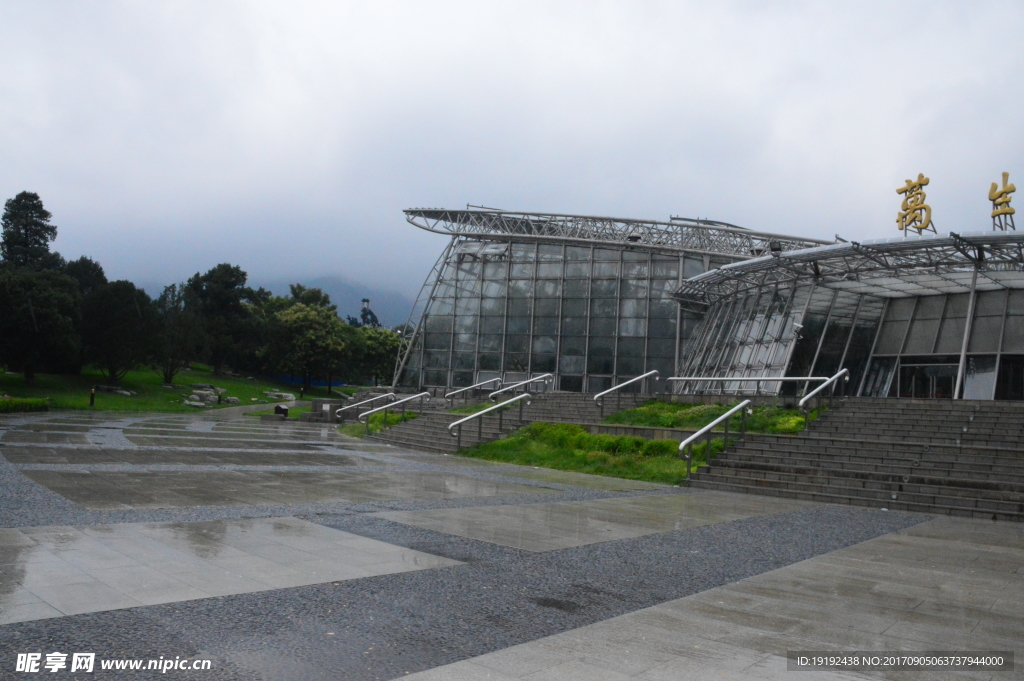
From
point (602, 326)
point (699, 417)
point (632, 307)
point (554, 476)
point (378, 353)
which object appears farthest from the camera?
point (378, 353)

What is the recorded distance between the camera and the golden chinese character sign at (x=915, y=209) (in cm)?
2183

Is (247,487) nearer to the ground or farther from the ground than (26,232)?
nearer to the ground

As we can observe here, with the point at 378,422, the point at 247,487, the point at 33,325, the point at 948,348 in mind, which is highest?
the point at 948,348

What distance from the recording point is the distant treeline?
4122cm

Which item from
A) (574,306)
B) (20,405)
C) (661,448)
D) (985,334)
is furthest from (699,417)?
(20,405)

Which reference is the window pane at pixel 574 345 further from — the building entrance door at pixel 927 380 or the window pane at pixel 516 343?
the building entrance door at pixel 927 380

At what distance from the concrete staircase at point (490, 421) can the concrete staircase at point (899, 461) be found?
7359 millimetres

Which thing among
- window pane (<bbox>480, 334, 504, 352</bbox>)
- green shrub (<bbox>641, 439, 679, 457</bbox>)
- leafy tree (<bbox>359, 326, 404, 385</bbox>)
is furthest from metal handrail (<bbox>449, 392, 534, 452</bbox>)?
leafy tree (<bbox>359, 326, 404, 385</bbox>)

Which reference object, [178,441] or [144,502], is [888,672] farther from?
[178,441]

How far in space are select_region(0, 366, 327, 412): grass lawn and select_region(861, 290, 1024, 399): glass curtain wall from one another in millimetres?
36194

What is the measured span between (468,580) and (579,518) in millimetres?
4152

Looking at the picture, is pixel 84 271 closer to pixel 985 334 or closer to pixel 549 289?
pixel 549 289

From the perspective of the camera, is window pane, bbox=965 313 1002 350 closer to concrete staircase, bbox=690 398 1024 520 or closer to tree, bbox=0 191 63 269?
concrete staircase, bbox=690 398 1024 520

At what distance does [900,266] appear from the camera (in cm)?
2219
